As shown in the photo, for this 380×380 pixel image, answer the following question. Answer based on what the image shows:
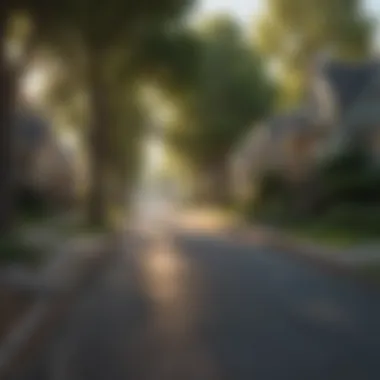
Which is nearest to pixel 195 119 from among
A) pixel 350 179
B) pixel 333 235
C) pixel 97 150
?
pixel 97 150

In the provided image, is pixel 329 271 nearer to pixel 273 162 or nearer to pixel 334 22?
pixel 273 162

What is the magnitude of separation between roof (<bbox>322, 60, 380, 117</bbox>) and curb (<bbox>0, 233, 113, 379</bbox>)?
31.9 meters

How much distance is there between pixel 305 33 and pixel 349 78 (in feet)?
105

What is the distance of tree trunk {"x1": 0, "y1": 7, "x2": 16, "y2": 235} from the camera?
74.6ft


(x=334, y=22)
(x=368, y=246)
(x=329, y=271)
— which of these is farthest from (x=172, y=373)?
(x=334, y=22)

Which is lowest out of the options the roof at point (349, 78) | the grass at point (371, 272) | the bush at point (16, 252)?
the grass at point (371, 272)

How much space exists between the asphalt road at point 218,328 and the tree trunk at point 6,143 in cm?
366

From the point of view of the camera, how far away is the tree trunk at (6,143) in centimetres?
2275

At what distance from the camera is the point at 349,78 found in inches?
1989

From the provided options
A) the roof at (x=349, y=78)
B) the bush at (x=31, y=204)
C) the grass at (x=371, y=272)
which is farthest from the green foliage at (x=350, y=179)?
the grass at (x=371, y=272)

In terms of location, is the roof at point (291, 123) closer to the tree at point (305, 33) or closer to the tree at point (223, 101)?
the tree at point (223, 101)

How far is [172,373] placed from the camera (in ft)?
28.0

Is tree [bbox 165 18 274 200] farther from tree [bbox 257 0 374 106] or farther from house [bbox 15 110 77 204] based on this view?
house [bbox 15 110 77 204]

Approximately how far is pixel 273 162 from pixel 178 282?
129 feet
